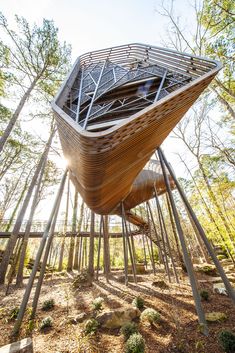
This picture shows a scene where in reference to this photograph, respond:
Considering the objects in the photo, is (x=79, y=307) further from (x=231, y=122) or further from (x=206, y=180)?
(x=231, y=122)

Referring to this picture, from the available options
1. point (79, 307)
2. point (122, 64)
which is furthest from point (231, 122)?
point (79, 307)

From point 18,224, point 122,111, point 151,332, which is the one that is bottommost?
point 151,332

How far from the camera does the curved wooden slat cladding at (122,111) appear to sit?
3.16 meters

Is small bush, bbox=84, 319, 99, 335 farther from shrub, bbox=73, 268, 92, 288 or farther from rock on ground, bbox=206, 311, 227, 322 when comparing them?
shrub, bbox=73, 268, 92, 288

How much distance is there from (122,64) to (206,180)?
9621 millimetres

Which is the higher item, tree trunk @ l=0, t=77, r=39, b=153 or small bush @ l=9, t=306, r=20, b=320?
tree trunk @ l=0, t=77, r=39, b=153

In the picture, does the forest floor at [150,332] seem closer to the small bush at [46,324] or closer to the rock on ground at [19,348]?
the small bush at [46,324]

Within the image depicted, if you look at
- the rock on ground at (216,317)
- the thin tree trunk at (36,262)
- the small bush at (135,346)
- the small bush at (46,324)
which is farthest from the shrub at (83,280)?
the rock on ground at (216,317)

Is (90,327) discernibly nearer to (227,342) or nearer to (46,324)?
(46,324)

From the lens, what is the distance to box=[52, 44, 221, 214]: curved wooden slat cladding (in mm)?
3156

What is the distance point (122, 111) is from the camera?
15.8ft

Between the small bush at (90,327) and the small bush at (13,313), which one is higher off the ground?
the small bush at (13,313)

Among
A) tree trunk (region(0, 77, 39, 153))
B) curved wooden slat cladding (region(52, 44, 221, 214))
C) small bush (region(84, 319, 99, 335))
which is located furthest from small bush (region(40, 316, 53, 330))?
tree trunk (region(0, 77, 39, 153))

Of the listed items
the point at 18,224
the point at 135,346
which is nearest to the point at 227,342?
the point at 135,346
